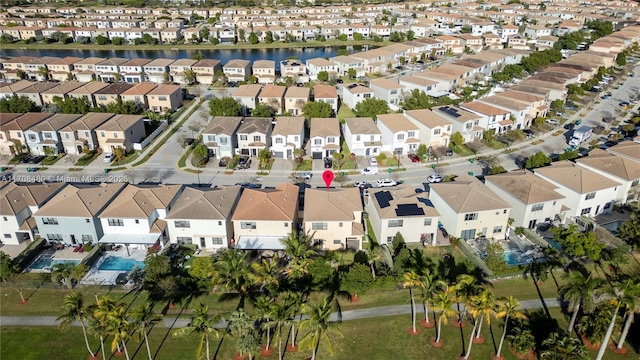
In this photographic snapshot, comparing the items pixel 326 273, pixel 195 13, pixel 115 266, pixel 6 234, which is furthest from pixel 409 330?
pixel 195 13

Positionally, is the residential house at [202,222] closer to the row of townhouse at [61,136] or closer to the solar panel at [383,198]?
the solar panel at [383,198]

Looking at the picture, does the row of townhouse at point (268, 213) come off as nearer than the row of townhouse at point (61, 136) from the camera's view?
Yes

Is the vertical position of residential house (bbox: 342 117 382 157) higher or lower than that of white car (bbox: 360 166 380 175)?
higher

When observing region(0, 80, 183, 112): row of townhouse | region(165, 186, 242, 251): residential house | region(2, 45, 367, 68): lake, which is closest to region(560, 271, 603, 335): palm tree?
region(165, 186, 242, 251): residential house

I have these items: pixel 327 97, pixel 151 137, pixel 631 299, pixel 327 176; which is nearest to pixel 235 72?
pixel 327 97

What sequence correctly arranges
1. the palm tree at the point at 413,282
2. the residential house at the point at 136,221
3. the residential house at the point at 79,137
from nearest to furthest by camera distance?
the palm tree at the point at 413,282 → the residential house at the point at 136,221 → the residential house at the point at 79,137

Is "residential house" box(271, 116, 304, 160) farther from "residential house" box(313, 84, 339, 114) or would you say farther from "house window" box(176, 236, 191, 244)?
"house window" box(176, 236, 191, 244)

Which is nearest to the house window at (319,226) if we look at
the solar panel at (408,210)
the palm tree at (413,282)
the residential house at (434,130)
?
the solar panel at (408,210)

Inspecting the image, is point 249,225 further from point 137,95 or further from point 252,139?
point 137,95
